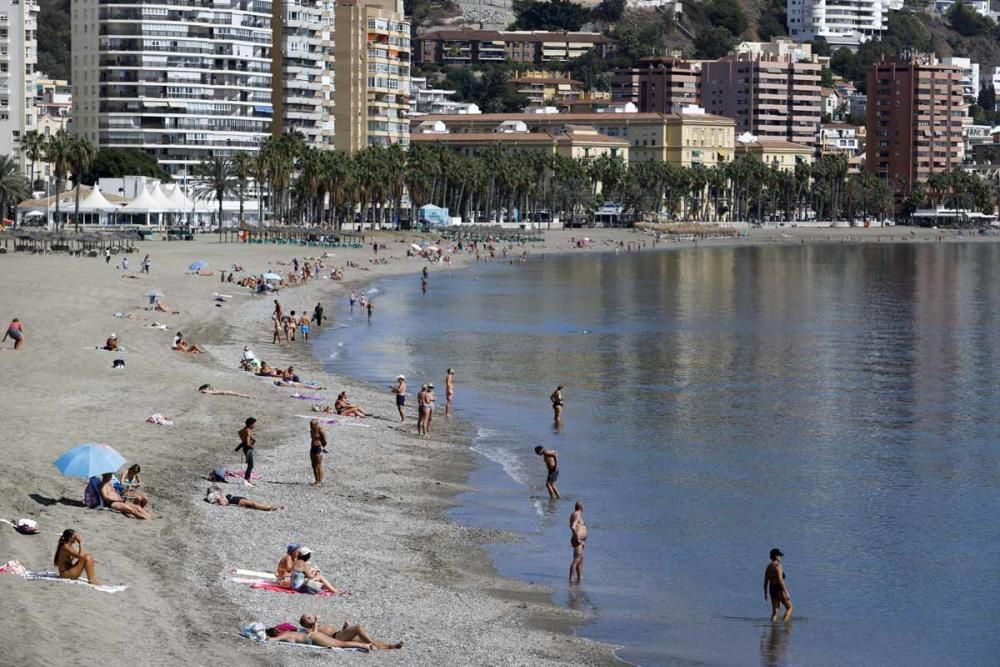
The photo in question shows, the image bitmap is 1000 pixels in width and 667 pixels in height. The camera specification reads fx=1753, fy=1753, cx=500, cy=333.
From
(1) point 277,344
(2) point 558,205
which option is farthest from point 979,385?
(2) point 558,205

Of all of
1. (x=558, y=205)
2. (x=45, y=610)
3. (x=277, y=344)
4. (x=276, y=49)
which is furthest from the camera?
(x=558, y=205)

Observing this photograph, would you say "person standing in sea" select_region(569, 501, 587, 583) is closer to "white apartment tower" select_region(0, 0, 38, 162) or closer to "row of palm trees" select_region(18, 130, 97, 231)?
"row of palm trees" select_region(18, 130, 97, 231)

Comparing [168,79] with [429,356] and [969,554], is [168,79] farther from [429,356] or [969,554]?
[969,554]

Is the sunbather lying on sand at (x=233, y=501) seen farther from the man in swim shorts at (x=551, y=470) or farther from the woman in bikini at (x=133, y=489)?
the man in swim shorts at (x=551, y=470)

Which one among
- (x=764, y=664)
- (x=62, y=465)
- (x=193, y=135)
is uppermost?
(x=193, y=135)

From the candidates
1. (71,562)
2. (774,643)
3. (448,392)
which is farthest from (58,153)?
(774,643)

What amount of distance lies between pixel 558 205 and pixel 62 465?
17201cm

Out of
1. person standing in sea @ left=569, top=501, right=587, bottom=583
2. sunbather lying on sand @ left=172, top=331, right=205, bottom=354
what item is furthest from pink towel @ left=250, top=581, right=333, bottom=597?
sunbather lying on sand @ left=172, top=331, right=205, bottom=354

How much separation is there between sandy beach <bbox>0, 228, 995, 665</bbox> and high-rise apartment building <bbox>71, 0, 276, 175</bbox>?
108410 mm

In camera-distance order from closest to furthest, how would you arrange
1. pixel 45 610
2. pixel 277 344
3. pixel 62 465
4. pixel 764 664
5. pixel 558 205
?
pixel 45 610 → pixel 764 664 → pixel 62 465 → pixel 277 344 → pixel 558 205

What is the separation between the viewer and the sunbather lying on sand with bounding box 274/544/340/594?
79.3ft

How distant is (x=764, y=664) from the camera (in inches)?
930

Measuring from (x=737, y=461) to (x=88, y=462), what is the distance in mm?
17394

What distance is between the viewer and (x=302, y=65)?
561ft
